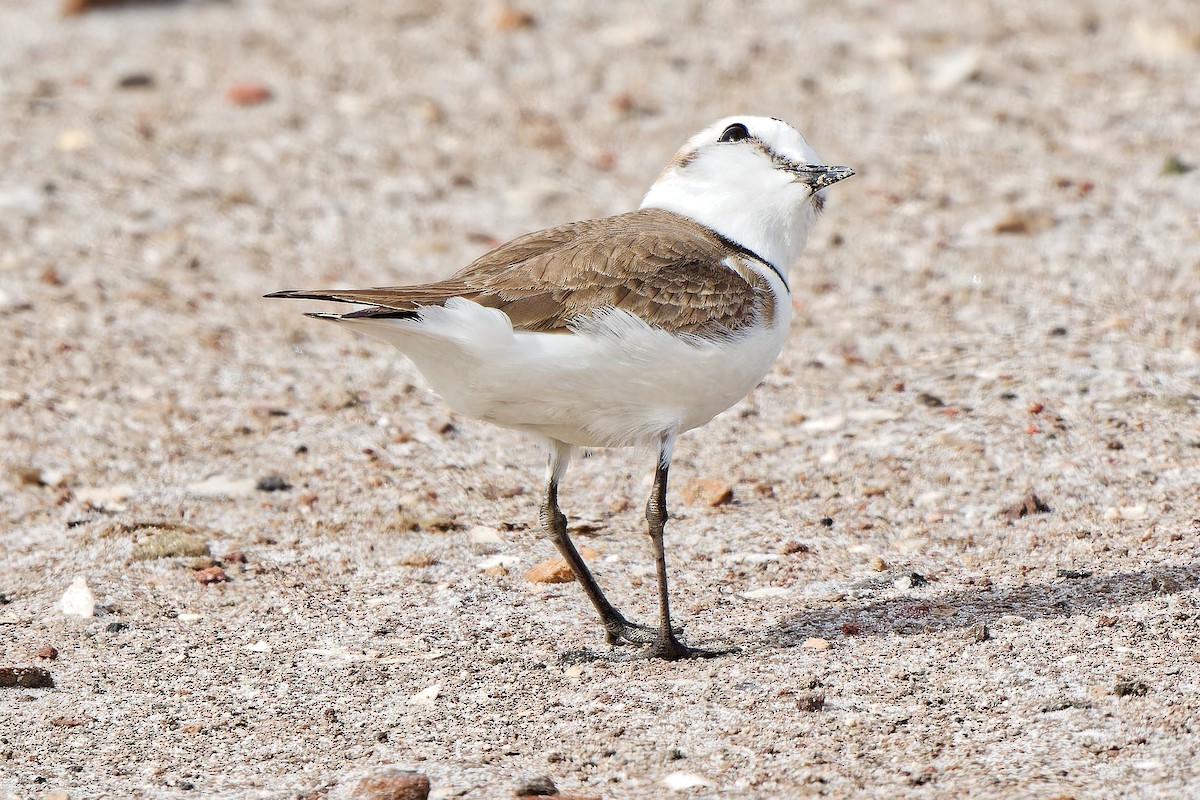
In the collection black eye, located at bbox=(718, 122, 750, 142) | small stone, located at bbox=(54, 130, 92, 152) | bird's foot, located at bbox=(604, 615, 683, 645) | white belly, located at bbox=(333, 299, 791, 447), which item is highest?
small stone, located at bbox=(54, 130, 92, 152)

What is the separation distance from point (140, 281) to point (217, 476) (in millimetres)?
1966

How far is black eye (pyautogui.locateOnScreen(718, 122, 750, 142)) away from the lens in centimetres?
518

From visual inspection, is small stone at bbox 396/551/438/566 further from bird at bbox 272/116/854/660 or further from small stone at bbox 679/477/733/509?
small stone at bbox 679/477/733/509

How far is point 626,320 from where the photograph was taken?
179 inches

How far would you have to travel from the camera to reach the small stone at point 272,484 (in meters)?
5.94

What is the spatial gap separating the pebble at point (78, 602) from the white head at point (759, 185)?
7.87 feet

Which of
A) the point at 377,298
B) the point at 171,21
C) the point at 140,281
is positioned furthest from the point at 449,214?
the point at 377,298

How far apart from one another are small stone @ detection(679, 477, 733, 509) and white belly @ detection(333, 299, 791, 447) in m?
1.02

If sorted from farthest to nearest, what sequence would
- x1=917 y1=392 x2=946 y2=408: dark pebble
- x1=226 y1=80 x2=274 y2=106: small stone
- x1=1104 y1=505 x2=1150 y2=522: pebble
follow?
1. x1=226 y1=80 x2=274 y2=106: small stone
2. x1=917 y1=392 x2=946 y2=408: dark pebble
3. x1=1104 y1=505 x2=1150 y2=522: pebble

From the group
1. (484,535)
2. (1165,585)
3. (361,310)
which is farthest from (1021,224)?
(361,310)

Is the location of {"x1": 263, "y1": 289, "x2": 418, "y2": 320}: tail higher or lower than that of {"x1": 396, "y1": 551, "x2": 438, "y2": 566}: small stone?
higher

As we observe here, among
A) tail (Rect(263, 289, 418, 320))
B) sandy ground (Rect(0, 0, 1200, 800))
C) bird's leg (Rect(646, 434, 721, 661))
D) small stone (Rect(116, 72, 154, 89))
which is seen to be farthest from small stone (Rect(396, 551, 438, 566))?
small stone (Rect(116, 72, 154, 89))

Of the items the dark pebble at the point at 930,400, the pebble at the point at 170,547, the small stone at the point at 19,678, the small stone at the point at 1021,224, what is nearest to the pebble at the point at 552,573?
the pebble at the point at 170,547

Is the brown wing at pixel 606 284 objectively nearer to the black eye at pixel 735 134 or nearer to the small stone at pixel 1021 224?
the black eye at pixel 735 134
